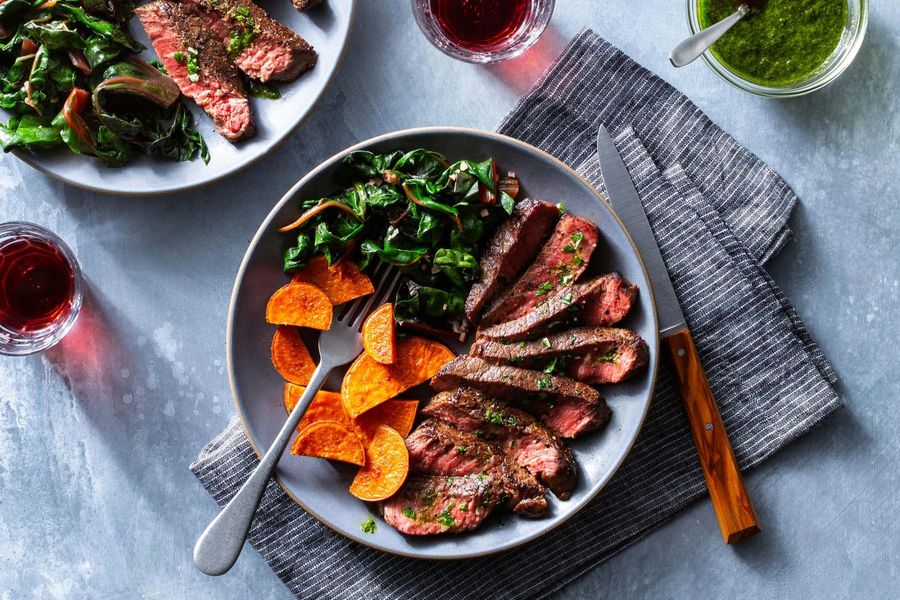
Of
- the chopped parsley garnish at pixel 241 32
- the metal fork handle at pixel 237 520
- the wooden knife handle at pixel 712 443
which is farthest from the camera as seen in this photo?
the chopped parsley garnish at pixel 241 32

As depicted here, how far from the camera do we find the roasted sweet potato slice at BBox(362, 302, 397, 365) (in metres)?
2.93

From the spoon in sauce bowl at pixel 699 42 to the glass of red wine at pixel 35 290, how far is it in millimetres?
2468

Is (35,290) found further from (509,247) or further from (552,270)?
(552,270)

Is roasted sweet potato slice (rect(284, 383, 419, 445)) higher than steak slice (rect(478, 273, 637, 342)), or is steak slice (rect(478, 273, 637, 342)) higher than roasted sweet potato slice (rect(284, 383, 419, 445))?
steak slice (rect(478, 273, 637, 342))

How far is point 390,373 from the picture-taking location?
2.97 meters

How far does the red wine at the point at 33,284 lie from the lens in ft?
10.5

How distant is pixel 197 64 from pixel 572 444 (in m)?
2.05

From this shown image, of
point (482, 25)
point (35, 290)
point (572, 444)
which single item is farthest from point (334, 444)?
point (482, 25)

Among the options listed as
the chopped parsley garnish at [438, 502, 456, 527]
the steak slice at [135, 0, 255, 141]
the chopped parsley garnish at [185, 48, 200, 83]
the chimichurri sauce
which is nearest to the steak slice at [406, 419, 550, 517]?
the chopped parsley garnish at [438, 502, 456, 527]

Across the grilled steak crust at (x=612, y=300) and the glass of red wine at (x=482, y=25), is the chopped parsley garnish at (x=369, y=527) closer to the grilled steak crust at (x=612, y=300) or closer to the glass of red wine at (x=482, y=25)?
the grilled steak crust at (x=612, y=300)

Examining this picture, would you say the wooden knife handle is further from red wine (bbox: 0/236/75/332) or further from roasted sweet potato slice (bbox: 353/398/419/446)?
red wine (bbox: 0/236/75/332)

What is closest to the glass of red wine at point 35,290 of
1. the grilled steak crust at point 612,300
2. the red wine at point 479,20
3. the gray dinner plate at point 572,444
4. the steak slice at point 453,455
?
the gray dinner plate at point 572,444

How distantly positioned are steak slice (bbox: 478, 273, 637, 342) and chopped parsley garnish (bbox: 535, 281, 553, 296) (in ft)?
0.12

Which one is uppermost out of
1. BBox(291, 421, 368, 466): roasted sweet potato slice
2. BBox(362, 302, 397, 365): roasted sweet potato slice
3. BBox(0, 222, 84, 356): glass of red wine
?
BBox(362, 302, 397, 365): roasted sweet potato slice
